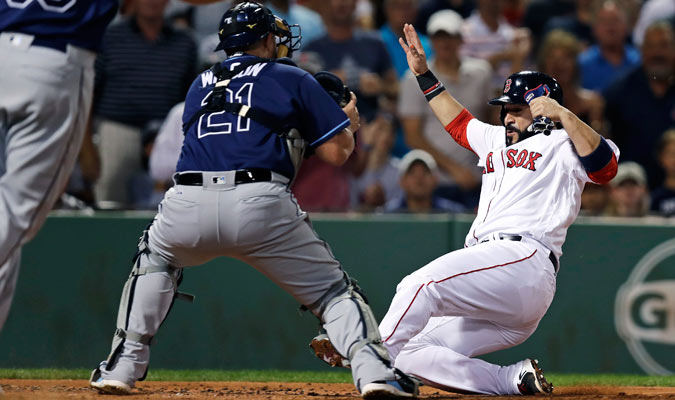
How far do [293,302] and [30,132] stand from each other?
3.74 m

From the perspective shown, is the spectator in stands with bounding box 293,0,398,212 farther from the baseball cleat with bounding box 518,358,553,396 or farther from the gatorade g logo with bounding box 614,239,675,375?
the baseball cleat with bounding box 518,358,553,396

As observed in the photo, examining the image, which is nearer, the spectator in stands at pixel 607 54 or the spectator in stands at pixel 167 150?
the spectator in stands at pixel 167 150

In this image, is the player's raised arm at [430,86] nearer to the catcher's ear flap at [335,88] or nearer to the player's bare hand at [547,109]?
the player's bare hand at [547,109]

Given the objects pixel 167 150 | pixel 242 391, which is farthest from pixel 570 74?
pixel 242 391

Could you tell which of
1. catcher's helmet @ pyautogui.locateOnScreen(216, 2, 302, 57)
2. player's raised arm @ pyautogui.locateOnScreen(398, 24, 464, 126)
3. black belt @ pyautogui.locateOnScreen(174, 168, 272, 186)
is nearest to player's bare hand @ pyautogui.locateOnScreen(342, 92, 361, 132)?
catcher's helmet @ pyautogui.locateOnScreen(216, 2, 302, 57)

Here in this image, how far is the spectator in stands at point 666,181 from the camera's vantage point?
8227mm

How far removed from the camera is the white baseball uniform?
4.74 metres

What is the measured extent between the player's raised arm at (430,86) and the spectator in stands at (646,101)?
A: 3.70 m

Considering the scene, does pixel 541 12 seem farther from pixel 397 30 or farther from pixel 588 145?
pixel 588 145

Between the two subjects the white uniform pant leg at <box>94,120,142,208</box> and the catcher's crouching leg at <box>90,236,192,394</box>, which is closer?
the catcher's crouching leg at <box>90,236,192,394</box>

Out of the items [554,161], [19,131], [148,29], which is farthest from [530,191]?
[148,29]

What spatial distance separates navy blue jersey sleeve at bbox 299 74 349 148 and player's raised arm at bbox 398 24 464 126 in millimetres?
1439

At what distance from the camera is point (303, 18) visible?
9805 millimetres

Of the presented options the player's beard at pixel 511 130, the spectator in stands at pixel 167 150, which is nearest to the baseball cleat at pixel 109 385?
the player's beard at pixel 511 130
